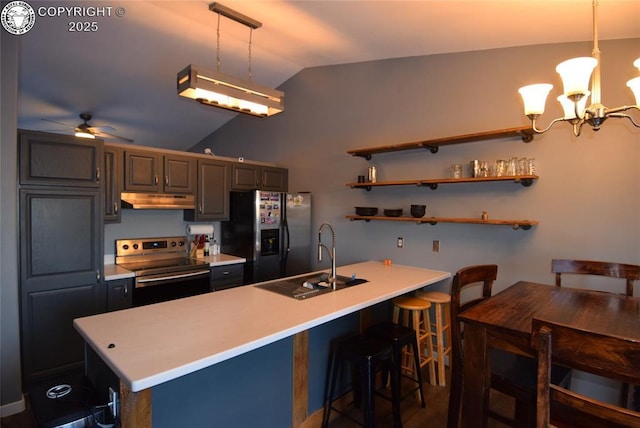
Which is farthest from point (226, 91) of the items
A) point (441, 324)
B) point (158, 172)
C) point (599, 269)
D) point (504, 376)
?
point (599, 269)

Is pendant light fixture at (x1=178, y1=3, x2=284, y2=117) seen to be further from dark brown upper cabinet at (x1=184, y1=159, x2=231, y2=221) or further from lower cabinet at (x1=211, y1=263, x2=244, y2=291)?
lower cabinet at (x1=211, y1=263, x2=244, y2=291)

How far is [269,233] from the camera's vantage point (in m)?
3.95

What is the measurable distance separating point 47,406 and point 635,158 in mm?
3625

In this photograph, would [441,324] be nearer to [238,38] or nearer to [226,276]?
[226,276]

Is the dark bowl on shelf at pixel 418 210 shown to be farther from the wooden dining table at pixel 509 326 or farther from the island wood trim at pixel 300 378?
the island wood trim at pixel 300 378

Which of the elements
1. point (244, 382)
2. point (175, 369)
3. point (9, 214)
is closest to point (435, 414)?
point (244, 382)

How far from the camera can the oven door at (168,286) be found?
305 cm

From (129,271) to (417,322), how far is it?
8.40 feet

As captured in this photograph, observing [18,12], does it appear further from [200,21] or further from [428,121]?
[428,121]

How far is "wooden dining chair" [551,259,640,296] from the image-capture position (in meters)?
2.15

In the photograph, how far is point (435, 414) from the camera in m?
2.38

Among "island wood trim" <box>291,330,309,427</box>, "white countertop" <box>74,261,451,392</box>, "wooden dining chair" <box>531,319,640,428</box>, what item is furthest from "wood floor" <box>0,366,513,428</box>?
"wooden dining chair" <box>531,319,640,428</box>

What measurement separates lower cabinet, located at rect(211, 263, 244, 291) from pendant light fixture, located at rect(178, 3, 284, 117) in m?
1.78

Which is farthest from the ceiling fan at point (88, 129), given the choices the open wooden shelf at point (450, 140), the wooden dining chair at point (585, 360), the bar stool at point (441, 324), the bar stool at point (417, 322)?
the wooden dining chair at point (585, 360)
